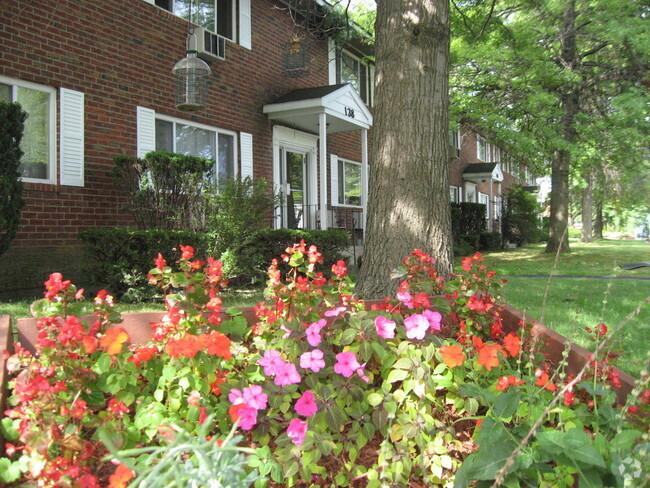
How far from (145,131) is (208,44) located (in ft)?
6.73

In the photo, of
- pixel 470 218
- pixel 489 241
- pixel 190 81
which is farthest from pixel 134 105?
pixel 489 241

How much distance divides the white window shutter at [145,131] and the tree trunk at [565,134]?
8.73 meters

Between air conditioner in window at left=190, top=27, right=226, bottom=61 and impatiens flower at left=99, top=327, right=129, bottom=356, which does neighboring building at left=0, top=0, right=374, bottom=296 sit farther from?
impatiens flower at left=99, top=327, right=129, bottom=356

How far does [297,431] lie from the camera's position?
62.3 inches

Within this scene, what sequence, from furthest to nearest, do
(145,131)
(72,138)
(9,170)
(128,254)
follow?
(145,131), (72,138), (128,254), (9,170)

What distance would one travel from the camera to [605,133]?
12898mm

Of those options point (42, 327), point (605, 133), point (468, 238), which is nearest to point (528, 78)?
point (605, 133)

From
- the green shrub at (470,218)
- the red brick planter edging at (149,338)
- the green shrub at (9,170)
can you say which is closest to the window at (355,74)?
the green shrub at (470,218)

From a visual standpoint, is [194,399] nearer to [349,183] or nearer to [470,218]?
[349,183]

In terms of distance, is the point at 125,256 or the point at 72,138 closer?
the point at 125,256

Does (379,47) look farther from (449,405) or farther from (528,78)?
(528,78)

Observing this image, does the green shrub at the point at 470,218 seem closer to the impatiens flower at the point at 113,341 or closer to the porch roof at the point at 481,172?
the porch roof at the point at 481,172

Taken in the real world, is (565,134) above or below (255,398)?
above

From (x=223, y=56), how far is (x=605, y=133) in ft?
32.2
